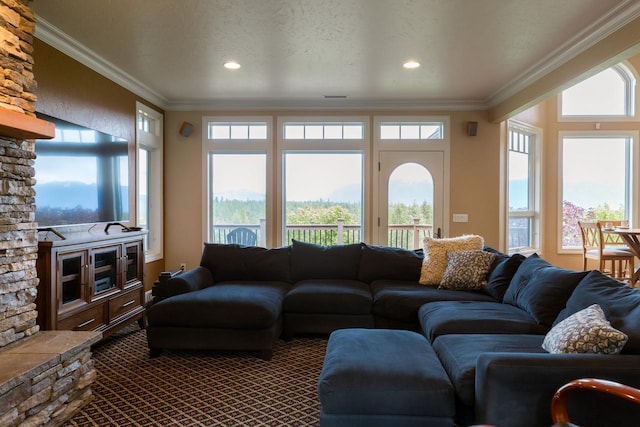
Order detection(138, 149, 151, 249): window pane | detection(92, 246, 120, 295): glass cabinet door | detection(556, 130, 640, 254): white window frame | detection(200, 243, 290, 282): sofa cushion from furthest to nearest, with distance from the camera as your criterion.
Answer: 1. detection(556, 130, 640, 254): white window frame
2. detection(138, 149, 151, 249): window pane
3. detection(200, 243, 290, 282): sofa cushion
4. detection(92, 246, 120, 295): glass cabinet door

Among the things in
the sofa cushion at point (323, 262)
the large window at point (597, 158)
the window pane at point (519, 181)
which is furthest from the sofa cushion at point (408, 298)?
the large window at point (597, 158)

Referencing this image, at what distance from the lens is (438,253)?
3.83 metres

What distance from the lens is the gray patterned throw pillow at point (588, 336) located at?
1700 mm

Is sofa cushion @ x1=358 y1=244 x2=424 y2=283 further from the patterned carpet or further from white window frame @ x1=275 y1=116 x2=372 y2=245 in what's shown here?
white window frame @ x1=275 y1=116 x2=372 y2=245

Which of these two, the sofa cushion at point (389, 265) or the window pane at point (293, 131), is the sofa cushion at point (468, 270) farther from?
the window pane at point (293, 131)

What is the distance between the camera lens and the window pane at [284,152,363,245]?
5.49 m

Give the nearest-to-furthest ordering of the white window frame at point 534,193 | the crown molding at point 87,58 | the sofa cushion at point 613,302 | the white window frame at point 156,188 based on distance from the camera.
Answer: the sofa cushion at point 613,302
the crown molding at point 87,58
the white window frame at point 156,188
the white window frame at point 534,193

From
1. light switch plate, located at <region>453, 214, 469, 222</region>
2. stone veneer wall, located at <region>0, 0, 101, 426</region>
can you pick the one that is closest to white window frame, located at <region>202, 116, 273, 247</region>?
light switch plate, located at <region>453, 214, 469, 222</region>

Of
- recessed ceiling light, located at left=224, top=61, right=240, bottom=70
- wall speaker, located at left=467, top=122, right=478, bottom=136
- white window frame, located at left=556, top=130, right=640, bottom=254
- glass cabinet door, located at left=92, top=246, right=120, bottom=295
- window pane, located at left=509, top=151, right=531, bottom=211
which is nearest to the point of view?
glass cabinet door, located at left=92, top=246, right=120, bottom=295

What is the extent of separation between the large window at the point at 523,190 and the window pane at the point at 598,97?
2.77 ft

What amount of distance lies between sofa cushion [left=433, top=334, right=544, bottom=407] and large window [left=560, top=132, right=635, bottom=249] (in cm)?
500

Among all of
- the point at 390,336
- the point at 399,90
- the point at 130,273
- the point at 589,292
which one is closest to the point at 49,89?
the point at 130,273

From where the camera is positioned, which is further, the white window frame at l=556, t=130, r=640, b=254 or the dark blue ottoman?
the white window frame at l=556, t=130, r=640, b=254

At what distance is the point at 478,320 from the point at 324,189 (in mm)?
3285
